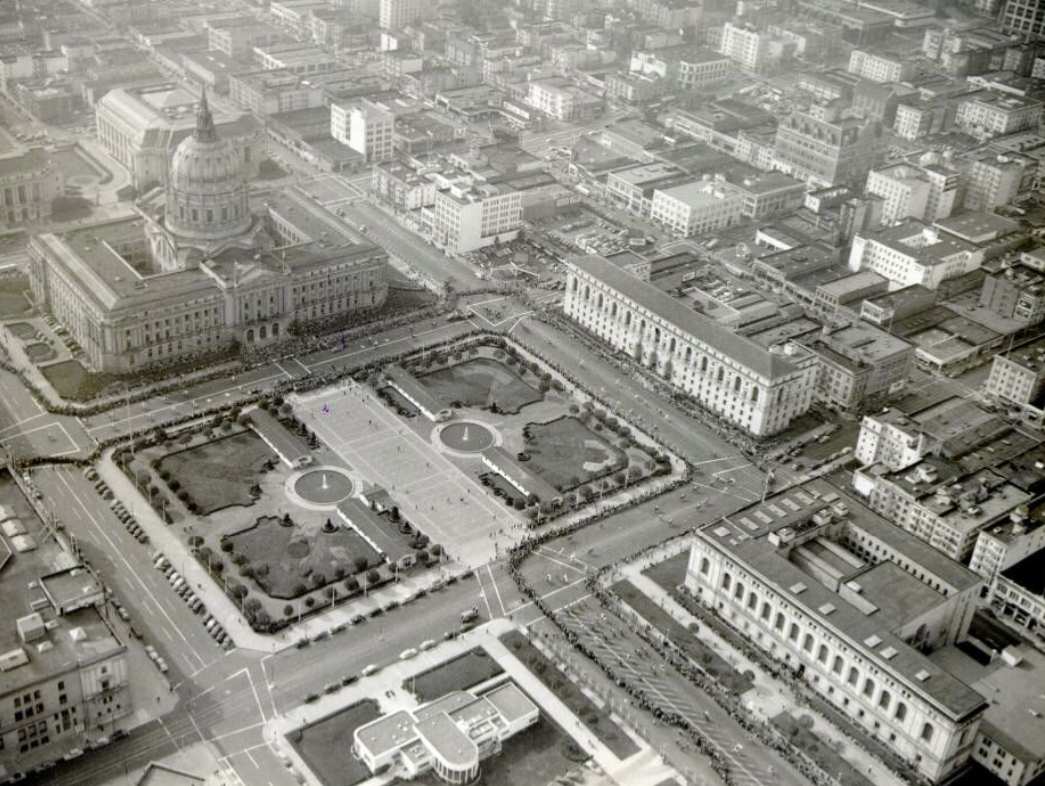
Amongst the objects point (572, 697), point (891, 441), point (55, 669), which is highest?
point (891, 441)

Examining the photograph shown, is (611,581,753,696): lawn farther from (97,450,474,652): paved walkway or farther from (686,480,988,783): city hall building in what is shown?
(97,450,474,652): paved walkway

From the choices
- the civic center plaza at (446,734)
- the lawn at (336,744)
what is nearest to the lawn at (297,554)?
the lawn at (336,744)

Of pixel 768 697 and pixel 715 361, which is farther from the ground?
pixel 715 361

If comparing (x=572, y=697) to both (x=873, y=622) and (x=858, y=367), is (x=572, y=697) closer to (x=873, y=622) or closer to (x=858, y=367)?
(x=873, y=622)

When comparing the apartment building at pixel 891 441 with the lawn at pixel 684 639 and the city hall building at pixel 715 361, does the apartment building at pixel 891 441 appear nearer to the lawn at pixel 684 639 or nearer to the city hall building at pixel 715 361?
the city hall building at pixel 715 361

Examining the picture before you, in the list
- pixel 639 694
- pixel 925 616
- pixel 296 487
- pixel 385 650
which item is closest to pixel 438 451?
pixel 296 487

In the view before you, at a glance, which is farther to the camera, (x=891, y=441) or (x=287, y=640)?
(x=891, y=441)

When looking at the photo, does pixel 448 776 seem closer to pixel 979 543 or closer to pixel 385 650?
pixel 385 650

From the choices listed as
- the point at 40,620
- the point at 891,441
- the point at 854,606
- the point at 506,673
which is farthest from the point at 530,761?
the point at 891,441
